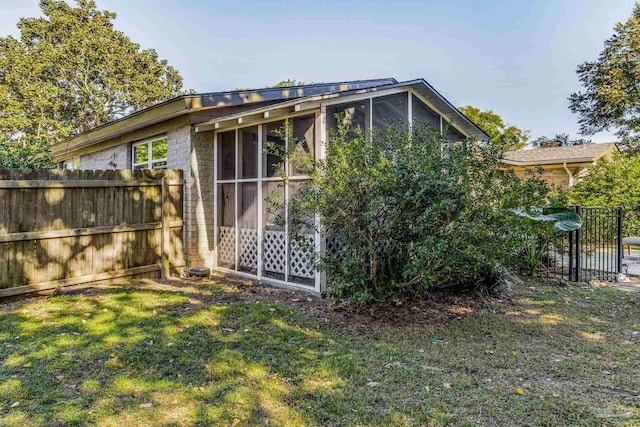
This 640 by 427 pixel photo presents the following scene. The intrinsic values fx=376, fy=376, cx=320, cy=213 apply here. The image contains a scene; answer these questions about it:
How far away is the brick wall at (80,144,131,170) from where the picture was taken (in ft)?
33.6

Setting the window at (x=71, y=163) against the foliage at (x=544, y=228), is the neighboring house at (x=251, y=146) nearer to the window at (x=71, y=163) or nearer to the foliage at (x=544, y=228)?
the foliage at (x=544, y=228)

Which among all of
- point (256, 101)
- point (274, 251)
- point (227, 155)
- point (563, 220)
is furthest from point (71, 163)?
point (563, 220)

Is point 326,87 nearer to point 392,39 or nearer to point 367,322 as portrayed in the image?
point 367,322

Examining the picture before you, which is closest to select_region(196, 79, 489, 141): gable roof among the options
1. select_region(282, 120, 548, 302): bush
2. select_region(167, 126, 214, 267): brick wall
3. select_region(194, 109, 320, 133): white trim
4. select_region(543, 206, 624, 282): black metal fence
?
select_region(194, 109, 320, 133): white trim

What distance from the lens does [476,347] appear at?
157 inches

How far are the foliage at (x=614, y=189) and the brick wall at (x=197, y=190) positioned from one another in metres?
10.9

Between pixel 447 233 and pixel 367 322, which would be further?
pixel 367 322

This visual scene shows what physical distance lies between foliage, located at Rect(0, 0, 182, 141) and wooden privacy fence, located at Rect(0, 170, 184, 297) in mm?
20039

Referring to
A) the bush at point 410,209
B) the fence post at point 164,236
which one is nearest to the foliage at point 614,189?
the bush at point 410,209

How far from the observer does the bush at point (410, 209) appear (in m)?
4.16

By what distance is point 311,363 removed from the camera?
3492 mm

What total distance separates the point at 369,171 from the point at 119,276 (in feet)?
16.2

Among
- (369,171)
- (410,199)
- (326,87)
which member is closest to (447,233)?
(410,199)

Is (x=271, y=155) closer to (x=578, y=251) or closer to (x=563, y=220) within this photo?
(x=563, y=220)
